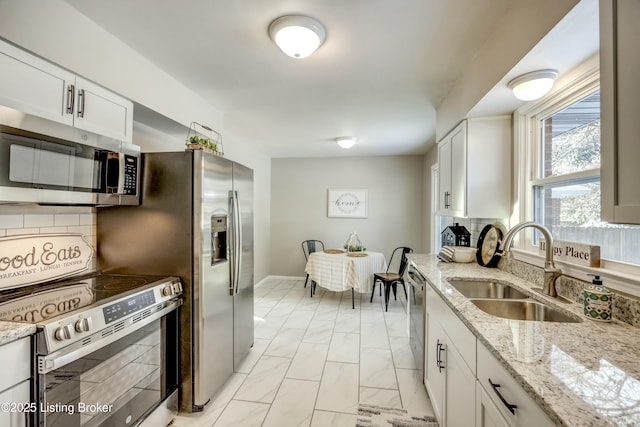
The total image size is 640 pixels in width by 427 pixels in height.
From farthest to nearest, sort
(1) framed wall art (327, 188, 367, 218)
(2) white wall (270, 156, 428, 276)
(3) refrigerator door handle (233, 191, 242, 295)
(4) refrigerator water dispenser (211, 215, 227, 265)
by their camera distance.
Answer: (1) framed wall art (327, 188, 367, 218), (2) white wall (270, 156, 428, 276), (3) refrigerator door handle (233, 191, 242, 295), (4) refrigerator water dispenser (211, 215, 227, 265)

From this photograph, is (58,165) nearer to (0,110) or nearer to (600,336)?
(0,110)

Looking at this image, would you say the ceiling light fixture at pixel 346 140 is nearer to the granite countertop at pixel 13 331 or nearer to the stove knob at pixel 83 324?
the stove knob at pixel 83 324

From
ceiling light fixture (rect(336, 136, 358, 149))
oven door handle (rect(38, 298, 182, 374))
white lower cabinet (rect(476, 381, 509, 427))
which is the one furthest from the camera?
ceiling light fixture (rect(336, 136, 358, 149))

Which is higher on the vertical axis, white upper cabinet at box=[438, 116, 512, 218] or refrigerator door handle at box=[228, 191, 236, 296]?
white upper cabinet at box=[438, 116, 512, 218]

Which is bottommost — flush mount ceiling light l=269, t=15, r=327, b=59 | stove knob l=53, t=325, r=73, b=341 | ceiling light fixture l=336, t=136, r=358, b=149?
stove knob l=53, t=325, r=73, b=341

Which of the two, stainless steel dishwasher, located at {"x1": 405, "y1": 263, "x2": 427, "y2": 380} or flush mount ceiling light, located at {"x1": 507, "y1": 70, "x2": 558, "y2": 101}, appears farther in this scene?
stainless steel dishwasher, located at {"x1": 405, "y1": 263, "x2": 427, "y2": 380}

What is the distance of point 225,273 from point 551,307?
2005 millimetres

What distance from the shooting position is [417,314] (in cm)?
238

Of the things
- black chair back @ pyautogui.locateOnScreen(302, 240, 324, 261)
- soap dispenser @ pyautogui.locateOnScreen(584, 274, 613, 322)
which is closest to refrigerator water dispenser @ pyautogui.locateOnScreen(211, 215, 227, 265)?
soap dispenser @ pyautogui.locateOnScreen(584, 274, 613, 322)

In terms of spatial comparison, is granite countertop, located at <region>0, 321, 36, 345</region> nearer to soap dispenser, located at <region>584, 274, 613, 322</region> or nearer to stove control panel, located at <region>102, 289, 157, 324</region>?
stove control panel, located at <region>102, 289, 157, 324</region>

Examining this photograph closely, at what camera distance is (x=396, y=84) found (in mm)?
2443

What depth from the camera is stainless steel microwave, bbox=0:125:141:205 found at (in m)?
1.21

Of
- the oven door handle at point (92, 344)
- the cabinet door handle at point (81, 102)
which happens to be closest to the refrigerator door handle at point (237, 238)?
the oven door handle at point (92, 344)

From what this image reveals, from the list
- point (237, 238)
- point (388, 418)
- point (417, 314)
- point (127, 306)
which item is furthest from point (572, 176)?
point (127, 306)
